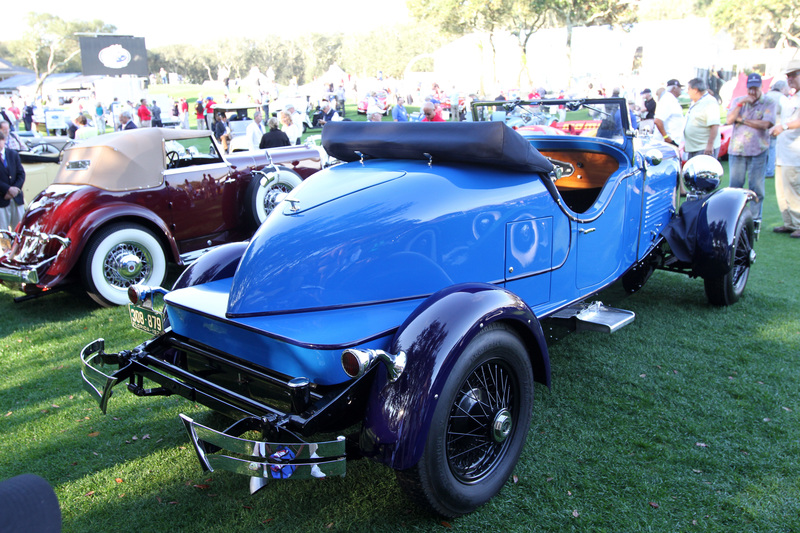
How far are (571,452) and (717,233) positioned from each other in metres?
2.62

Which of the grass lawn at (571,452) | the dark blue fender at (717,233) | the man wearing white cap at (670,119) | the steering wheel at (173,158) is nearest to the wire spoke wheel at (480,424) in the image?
the grass lawn at (571,452)

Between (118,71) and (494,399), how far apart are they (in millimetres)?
35053

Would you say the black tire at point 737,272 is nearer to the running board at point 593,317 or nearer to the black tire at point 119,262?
the running board at point 593,317

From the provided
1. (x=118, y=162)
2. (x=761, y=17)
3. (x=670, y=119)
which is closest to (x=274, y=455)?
(x=118, y=162)

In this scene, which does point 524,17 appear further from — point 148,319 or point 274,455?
point 274,455

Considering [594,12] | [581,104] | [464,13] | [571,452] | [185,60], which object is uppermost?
[185,60]

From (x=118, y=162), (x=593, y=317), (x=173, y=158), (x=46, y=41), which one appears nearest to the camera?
(x=593, y=317)

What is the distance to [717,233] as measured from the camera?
14.8 feet

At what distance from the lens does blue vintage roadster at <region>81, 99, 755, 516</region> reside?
7.04 feet

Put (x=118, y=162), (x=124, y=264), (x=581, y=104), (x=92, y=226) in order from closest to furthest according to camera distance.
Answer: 1. (x=581, y=104)
2. (x=92, y=226)
3. (x=124, y=264)
4. (x=118, y=162)

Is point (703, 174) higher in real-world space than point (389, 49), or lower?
lower

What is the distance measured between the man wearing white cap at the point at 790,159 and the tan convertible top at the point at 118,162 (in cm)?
714

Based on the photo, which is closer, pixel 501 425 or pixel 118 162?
pixel 501 425

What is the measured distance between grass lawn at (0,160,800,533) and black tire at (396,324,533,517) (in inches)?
6.3
